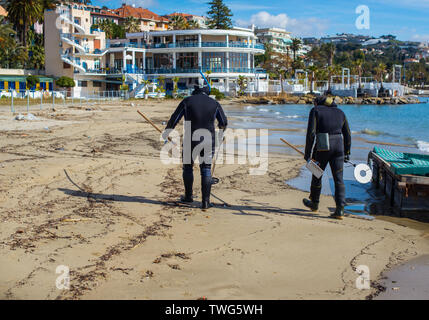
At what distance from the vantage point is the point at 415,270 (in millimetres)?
5621

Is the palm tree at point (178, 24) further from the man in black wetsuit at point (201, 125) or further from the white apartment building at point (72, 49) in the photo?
the man in black wetsuit at point (201, 125)

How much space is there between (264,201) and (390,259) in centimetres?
320

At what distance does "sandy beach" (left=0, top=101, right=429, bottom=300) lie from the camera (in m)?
4.83

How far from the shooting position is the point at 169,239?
632cm

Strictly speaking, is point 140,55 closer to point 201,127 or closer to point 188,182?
point 188,182

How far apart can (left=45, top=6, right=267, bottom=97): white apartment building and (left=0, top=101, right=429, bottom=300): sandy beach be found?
5119cm

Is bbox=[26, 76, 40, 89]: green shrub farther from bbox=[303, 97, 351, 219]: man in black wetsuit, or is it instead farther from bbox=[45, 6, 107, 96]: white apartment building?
bbox=[303, 97, 351, 219]: man in black wetsuit

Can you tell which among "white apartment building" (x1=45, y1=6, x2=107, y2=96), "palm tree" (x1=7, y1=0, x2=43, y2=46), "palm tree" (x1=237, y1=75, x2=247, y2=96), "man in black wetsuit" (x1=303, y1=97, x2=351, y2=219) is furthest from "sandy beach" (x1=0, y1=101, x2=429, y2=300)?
"palm tree" (x1=237, y1=75, x2=247, y2=96)

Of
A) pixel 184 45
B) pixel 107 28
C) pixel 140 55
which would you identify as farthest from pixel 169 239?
pixel 107 28

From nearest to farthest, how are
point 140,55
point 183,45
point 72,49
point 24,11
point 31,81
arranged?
1. point 31,81
2. point 24,11
3. point 72,49
4. point 183,45
5. point 140,55

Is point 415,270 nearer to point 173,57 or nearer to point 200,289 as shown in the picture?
point 200,289

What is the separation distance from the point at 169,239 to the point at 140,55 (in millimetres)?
68996

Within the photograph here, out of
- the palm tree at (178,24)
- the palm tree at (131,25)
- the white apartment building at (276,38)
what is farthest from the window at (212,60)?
the white apartment building at (276,38)

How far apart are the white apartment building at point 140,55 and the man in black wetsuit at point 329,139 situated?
176 ft
